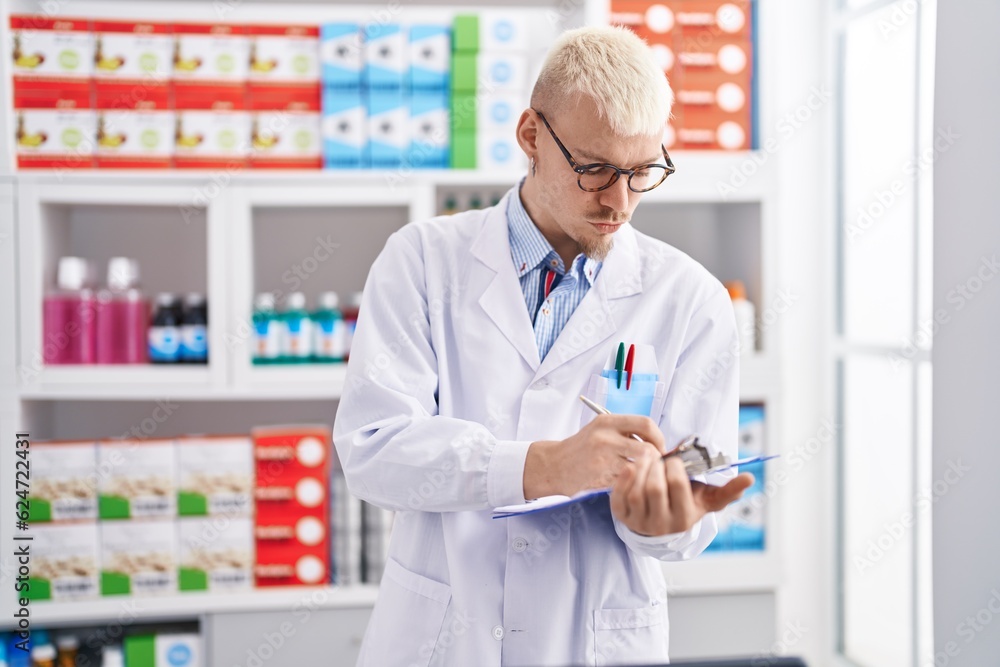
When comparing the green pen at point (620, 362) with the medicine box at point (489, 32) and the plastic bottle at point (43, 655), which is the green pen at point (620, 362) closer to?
the medicine box at point (489, 32)

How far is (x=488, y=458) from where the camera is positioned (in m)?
1.18

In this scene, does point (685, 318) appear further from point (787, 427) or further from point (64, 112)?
point (64, 112)

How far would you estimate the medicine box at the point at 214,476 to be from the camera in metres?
2.34

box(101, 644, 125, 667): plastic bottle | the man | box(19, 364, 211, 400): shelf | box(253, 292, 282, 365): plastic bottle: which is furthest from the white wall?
box(101, 644, 125, 667): plastic bottle

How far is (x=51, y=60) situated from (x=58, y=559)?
4.51 feet

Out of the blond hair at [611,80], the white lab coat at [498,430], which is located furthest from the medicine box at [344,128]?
the blond hair at [611,80]

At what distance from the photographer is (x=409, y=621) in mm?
1299

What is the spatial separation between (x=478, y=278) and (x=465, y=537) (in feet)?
1.38

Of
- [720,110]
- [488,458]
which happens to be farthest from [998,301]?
[488,458]

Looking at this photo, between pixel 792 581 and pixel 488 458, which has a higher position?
pixel 488 458

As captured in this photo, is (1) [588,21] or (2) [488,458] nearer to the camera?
(2) [488,458]

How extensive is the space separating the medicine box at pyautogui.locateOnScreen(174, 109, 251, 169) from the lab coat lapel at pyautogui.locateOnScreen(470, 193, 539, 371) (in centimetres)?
123

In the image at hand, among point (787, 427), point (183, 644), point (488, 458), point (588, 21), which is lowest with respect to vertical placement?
point (183, 644)

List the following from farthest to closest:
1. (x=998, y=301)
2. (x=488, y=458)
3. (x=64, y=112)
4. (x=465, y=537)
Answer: (x=64, y=112), (x=998, y=301), (x=465, y=537), (x=488, y=458)
